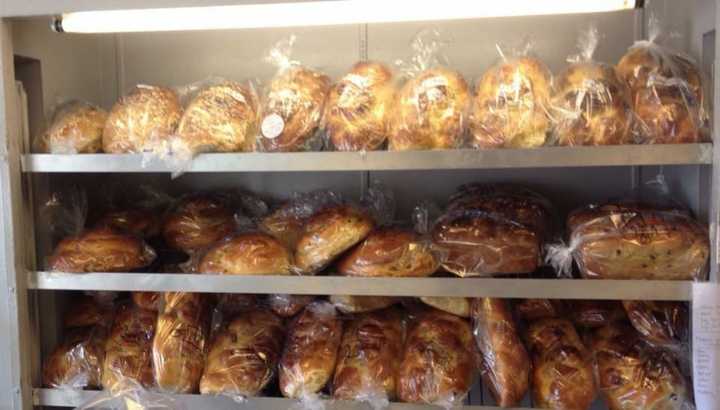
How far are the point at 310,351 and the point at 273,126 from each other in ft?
1.68

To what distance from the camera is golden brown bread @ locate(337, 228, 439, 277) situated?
4.16 ft

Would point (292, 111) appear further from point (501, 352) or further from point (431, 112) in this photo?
point (501, 352)

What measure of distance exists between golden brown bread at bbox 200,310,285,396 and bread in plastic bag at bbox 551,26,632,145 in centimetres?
79

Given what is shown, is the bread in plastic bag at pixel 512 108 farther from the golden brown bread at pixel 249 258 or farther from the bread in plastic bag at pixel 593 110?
the golden brown bread at pixel 249 258

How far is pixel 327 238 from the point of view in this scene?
1304mm

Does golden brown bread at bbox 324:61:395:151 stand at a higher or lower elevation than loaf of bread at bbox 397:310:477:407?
higher

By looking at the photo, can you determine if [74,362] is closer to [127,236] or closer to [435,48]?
[127,236]

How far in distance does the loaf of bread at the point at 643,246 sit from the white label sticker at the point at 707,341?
0.05 m

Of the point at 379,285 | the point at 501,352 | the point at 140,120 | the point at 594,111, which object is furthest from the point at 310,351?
the point at 594,111

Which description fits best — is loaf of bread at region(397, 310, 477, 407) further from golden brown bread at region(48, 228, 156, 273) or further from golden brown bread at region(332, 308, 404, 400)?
golden brown bread at region(48, 228, 156, 273)

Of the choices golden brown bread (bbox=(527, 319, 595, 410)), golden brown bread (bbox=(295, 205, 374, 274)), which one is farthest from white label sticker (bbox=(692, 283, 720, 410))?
golden brown bread (bbox=(295, 205, 374, 274))

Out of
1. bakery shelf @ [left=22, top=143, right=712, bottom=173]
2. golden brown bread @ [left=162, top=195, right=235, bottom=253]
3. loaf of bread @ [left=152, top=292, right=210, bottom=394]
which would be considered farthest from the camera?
golden brown bread @ [left=162, top=195, right=235, bottom=253]

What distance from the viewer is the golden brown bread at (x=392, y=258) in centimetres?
127

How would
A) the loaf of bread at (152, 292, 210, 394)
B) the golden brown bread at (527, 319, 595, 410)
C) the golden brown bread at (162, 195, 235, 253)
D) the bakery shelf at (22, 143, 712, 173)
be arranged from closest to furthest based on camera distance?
the bakery shelf at (22, 143, 712, 173), the golden brown bread at (527, 319, 595, 410), the loaf of bread at (152, 292, 210, 394), the golden brown bread at (162, 195, 235, 253)
